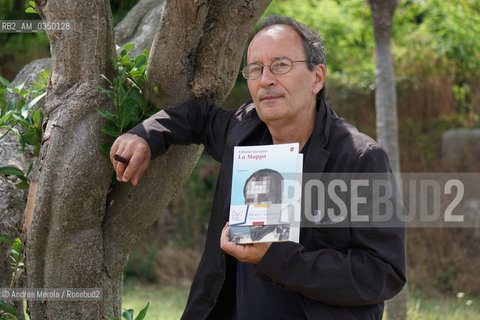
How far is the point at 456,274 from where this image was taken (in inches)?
354

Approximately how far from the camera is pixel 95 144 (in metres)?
2.93

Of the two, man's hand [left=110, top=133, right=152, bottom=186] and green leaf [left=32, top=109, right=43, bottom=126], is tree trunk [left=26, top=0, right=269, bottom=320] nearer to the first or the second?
green leaf [left=32, top=109, right=43, bottom=126]

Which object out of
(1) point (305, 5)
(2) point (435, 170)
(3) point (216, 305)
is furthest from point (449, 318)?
(1) point (305, 5)

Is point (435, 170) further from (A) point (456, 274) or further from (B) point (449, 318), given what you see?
(B) point (449, 318)

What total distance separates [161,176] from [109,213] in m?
0.33

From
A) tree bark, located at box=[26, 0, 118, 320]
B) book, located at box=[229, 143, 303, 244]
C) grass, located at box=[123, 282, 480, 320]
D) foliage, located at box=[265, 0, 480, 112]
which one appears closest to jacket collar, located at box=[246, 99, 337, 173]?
book, located at box=[229, 143, 303, 244]

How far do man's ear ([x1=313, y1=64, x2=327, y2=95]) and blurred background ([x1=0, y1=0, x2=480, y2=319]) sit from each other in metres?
5.90

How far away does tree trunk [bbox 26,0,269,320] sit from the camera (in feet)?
9.52

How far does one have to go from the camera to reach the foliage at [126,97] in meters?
2.93

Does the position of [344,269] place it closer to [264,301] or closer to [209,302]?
[264,301]

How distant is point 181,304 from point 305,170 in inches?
229

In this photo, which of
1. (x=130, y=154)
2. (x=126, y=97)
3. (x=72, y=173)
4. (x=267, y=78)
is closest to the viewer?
(x=267, y=78)

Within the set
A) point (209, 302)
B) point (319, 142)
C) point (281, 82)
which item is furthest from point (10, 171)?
point (319, 142)

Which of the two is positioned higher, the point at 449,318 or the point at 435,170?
the point at 435,170
